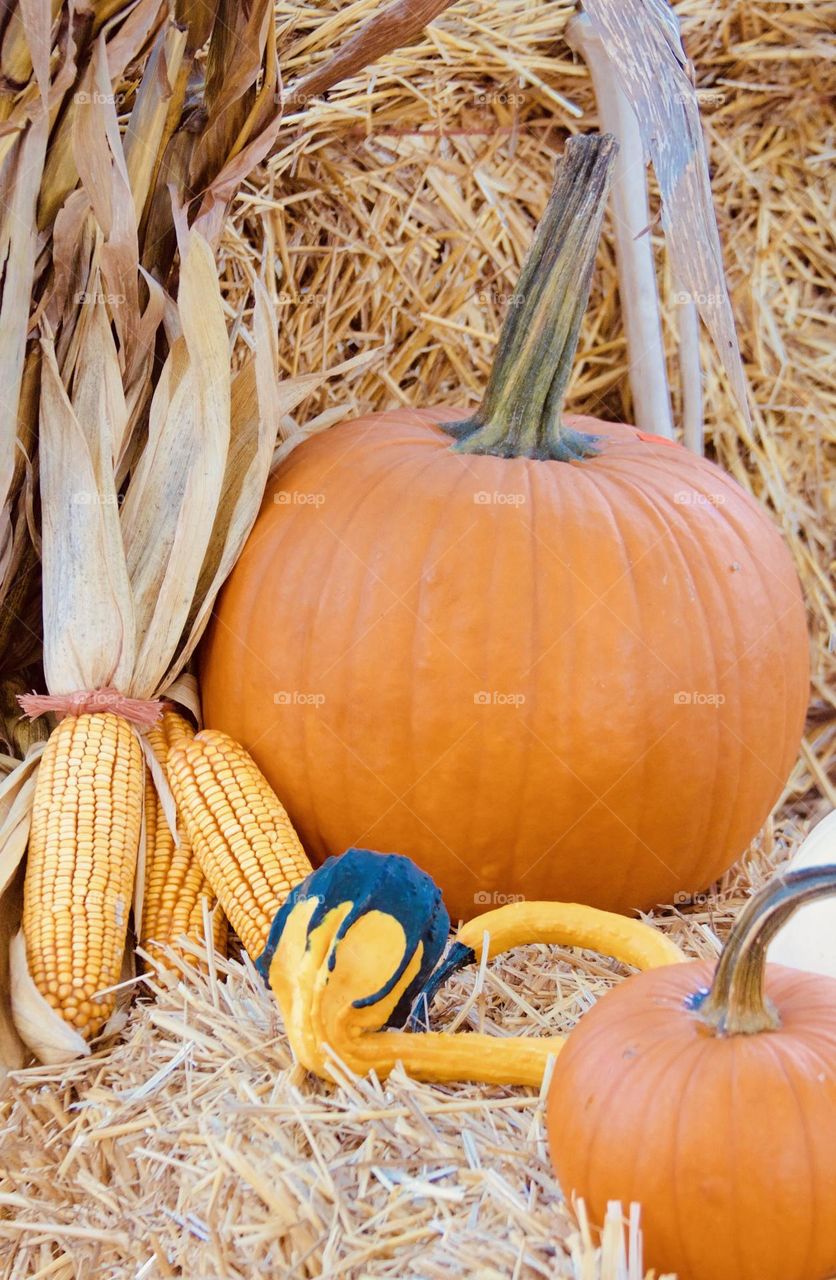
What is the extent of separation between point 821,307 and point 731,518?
3.41 ft

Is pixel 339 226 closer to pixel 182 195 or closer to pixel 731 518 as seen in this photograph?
pixel 182 195

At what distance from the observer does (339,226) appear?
2410 mm

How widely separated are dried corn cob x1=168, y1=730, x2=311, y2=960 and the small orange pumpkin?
2.09ft

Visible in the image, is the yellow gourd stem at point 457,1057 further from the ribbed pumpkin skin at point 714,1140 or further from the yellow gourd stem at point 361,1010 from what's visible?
the ribbed pumpkin skin at point 714,1140

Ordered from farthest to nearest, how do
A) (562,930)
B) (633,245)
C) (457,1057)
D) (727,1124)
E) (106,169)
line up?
1. (633,245)
2. (106,169)
3. (562,930)
4. (457,1057)
5. (727,1124)

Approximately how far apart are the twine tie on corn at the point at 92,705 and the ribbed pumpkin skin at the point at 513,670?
14cm

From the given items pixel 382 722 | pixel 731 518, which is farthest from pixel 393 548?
pixel 731 518

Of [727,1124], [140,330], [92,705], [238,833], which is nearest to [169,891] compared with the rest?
[238,833]

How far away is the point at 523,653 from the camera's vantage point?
5.65ft

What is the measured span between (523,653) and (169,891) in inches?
21.8

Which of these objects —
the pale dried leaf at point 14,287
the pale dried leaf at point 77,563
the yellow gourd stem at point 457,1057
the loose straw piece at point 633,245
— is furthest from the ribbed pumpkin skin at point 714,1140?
the loose straw piece at point 633,245

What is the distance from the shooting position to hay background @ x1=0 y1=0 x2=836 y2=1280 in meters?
1.13

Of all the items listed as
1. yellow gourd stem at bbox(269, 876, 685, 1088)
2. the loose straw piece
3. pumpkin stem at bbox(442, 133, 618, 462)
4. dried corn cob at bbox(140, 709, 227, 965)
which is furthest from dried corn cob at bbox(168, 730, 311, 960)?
the loose straw piece

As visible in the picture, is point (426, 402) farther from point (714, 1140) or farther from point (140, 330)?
point (714, 1140)
